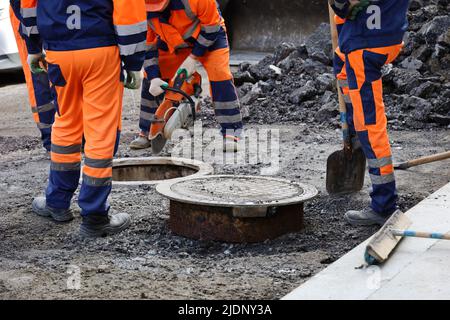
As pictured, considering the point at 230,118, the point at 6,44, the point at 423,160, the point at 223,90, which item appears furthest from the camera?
the point at 6,44

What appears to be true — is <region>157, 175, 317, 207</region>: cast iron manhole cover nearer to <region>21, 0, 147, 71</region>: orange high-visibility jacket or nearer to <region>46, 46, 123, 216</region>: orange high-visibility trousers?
<region>46, 46, 123, 216</region>: orange high-visibility trousers

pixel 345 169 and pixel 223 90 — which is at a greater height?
pixel 223 90

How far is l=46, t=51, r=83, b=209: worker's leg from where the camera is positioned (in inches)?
200

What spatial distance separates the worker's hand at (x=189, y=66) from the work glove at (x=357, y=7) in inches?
86.0

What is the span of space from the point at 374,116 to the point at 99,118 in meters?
1.60

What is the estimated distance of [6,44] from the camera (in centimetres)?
1152

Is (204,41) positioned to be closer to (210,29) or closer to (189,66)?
(210,29)

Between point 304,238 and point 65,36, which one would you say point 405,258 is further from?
point 65,36

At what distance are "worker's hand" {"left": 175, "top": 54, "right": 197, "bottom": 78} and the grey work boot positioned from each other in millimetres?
1739

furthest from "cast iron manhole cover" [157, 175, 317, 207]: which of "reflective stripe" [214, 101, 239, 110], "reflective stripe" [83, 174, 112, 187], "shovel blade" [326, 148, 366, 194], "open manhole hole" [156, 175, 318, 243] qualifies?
"reflective stripe" [214, 101, 239, 110]

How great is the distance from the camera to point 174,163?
6941 mm

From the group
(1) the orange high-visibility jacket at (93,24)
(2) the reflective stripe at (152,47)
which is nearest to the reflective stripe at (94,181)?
(1) the orange high-visibility jacket at (93,24)

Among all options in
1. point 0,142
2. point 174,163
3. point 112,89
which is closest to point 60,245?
point 112,89

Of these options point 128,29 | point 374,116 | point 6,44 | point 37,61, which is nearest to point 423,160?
point 374,116
